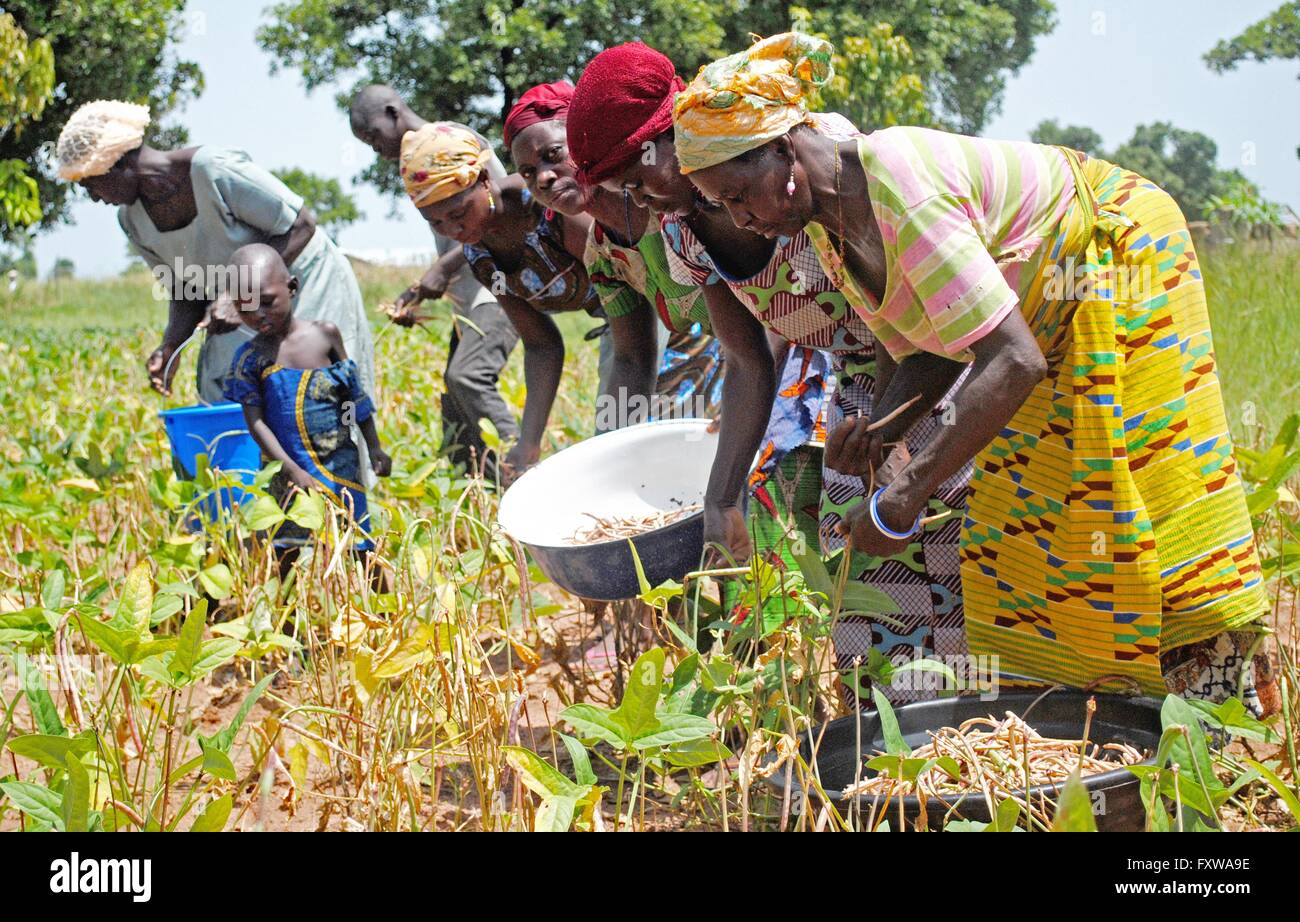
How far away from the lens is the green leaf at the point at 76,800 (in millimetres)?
1289

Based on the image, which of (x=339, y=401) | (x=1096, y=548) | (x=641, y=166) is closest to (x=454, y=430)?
(x=339, y=401)

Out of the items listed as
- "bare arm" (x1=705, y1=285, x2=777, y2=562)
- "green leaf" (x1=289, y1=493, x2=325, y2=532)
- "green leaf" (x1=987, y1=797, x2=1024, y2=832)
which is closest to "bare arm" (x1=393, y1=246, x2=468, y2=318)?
"green leaf" (x1=289, y1=493, x2=325, y2=532)

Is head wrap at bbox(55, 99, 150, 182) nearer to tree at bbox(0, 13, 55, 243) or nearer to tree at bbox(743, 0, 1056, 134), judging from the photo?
tree at bbox(0, 13, 55, 243)

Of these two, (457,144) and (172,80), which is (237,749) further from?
(172,80)

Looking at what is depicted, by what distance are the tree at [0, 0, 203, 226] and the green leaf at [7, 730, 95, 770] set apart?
13.6 meters

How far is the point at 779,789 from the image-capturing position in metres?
1.65

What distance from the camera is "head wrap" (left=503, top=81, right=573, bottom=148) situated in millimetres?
2419

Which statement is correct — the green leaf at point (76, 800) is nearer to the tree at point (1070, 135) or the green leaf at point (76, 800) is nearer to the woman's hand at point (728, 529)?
the woman's hand at point (728, 529)

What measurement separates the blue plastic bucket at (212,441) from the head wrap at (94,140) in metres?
0.71

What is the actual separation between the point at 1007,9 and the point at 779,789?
25.3m

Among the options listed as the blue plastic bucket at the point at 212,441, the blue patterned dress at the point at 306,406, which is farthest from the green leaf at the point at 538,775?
the blue plastic bucket at the point at 212,441

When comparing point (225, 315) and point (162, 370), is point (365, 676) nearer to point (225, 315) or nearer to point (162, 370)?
point (225, 315)

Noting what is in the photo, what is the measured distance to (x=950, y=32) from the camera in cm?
2041

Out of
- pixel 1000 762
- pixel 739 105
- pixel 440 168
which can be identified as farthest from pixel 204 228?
pixel 1000 762
